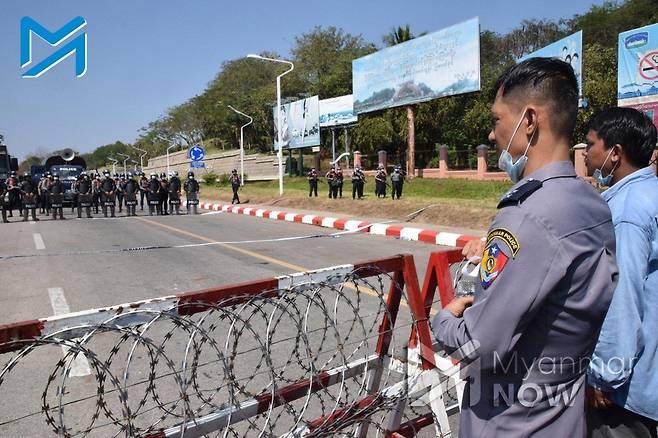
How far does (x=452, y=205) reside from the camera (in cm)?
1448

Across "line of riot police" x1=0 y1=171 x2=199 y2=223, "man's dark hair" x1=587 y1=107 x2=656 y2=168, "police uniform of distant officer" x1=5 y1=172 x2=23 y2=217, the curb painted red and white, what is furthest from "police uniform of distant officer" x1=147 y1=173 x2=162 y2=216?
"man's dark hair" x1=587 y1=107 x2=656 y2=168

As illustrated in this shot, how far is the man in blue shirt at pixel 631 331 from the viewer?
1.72m

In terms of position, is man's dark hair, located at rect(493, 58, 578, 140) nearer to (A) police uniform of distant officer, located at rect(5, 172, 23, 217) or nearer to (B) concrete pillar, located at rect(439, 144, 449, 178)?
(A) police uniform of distant officer, located at rect(5, 172, 23, 217)

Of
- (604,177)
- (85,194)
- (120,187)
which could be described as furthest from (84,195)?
(604,177)

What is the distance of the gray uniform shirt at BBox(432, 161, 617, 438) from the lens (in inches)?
48.4

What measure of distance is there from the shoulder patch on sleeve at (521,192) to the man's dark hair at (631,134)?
103 centimetres

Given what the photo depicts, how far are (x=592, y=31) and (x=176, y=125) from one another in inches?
2756

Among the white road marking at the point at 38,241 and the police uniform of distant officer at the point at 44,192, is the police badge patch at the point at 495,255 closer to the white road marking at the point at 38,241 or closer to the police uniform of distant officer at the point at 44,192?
the white road marking at the point at 38,241

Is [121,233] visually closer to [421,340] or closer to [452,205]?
[452,205]

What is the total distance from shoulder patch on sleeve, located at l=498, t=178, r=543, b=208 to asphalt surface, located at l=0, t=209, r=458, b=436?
9.97ft

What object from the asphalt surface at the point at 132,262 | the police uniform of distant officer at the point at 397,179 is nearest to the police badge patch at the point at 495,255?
the asphalt surface at the point at 132,262

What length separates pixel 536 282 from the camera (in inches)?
47.8

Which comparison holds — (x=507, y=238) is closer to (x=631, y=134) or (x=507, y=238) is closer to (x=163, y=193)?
(x=631, y=134)

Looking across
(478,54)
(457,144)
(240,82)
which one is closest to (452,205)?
(478,54)
